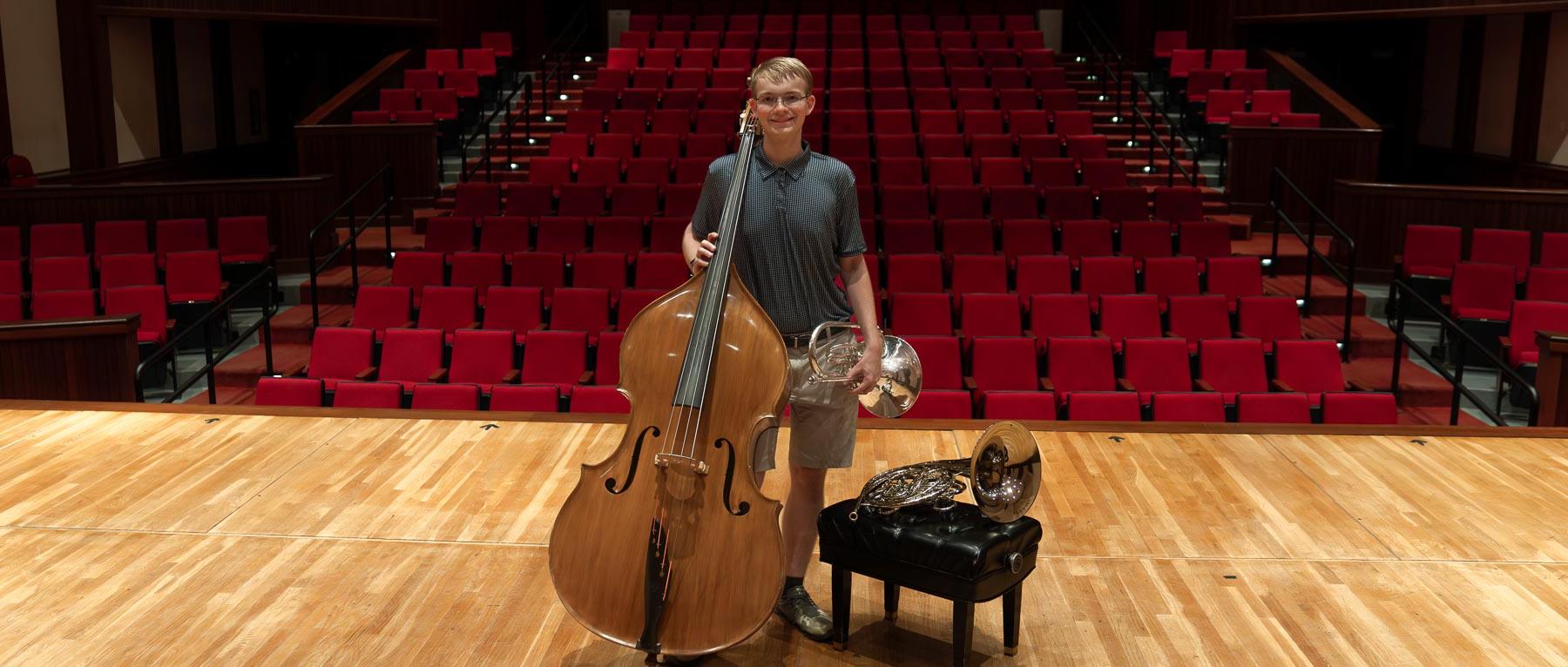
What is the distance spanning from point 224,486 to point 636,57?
5.09 metres

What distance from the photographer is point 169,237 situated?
199 inches

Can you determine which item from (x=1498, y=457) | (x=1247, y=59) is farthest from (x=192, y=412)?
(x=1247, y=59)

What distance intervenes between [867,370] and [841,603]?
1.06 feet

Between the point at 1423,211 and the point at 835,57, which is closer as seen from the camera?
the point at 1423,211

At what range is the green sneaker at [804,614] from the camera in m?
1.68

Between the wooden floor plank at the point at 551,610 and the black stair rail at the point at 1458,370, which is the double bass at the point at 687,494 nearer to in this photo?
the wooden floor plank at the point at 551,610

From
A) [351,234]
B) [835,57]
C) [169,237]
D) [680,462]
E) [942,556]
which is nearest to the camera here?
[680,462]

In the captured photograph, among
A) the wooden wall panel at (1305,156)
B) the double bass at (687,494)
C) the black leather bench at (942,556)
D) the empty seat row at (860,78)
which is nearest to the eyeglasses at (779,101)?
the double bass at (687,494)

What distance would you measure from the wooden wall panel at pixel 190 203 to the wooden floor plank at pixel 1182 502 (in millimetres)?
3783

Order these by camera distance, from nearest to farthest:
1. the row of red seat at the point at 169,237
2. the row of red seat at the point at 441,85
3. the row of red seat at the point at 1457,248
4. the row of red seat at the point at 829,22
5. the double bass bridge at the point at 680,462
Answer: the double bass bridge at the point at 680,462
the row of red seat at the point at 1457,248
the row of red seat at the point at 169,237
the row of red seat at the point at 441,85
the row of red seat at the point at 829,22

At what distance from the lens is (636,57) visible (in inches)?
275

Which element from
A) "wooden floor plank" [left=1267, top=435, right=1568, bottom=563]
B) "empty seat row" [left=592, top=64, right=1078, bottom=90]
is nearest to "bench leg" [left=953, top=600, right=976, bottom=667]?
"wooden floor plank" [left=1267, top=435, right=1568, bottom=563]

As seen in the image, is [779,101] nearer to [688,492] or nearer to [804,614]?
[688,492]

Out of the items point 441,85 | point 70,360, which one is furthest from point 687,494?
point 441,85
